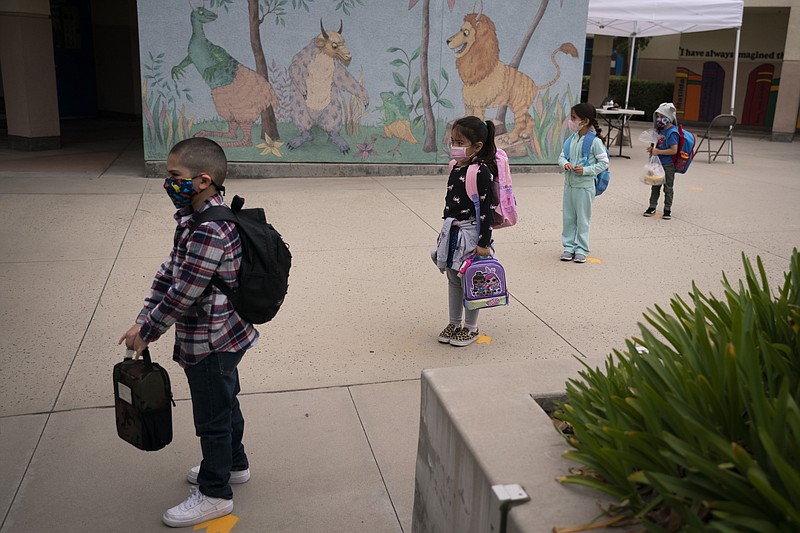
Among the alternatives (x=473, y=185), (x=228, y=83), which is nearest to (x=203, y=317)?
(x=473, y=185)

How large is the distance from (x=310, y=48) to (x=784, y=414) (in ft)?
Result: 33.9

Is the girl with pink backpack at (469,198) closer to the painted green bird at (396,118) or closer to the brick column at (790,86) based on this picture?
the painted green bird at (396,118)

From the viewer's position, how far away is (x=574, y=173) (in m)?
7.26

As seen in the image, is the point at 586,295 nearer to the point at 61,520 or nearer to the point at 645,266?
the point at 645,266

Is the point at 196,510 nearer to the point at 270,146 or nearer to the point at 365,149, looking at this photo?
the point at 270,146

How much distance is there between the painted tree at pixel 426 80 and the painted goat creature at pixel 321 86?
37.4 inches

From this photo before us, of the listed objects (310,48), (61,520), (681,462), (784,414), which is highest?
(310,48)

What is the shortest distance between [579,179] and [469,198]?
2700 mm

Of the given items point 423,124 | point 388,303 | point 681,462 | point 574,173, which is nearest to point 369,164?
point 423,124

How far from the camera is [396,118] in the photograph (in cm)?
1185

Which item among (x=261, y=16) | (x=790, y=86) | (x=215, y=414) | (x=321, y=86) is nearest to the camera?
(x=215, y=414)

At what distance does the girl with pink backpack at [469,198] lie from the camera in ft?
15.9

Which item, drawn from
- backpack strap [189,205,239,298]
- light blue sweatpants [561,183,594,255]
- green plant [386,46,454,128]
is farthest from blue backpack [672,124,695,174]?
backpack strap [189,205,239,298]

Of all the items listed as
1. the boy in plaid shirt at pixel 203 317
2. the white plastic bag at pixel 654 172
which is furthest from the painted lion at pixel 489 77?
the boy in plaid shirt at pixel 203 317
